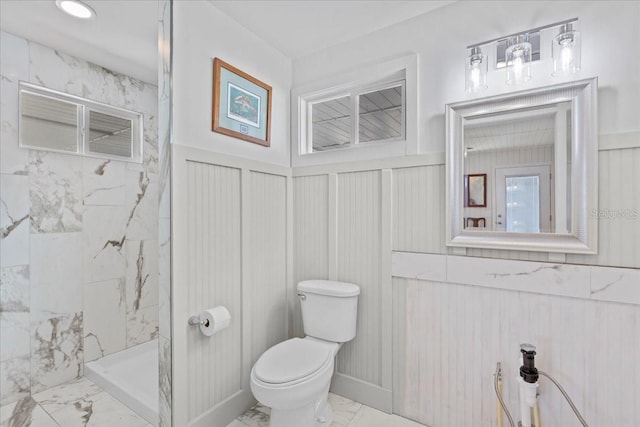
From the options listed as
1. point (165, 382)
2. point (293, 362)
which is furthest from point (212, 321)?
point (293, 362)

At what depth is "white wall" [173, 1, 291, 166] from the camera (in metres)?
1.54

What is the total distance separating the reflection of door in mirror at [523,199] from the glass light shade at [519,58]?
0.44m

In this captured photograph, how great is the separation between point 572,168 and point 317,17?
5.19 ft

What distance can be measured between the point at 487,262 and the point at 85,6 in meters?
2.55

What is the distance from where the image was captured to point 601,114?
4.38 ft

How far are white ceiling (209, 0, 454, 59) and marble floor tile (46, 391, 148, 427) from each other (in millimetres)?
2443

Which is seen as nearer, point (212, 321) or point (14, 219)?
point (212, 321)

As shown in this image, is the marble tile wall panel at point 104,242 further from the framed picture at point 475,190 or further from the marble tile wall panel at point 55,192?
the framed picture at point 475,190

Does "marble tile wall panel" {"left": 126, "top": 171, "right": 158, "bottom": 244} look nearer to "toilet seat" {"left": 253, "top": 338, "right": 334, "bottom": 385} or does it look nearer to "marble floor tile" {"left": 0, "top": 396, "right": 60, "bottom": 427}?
"marble floor tile" {"left": 0, "top": 396, "right": 60, "bottom": 427}

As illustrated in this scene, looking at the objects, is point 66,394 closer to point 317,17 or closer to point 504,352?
point 504,352

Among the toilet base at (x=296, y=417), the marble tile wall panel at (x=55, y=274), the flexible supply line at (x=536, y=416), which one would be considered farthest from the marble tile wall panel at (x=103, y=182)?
the flexible supply line at (x=536, y=416)

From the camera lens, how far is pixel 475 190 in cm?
162

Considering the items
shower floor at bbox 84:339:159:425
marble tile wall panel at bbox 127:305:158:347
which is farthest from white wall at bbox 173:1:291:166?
marble tile wall panel at bbox 127:305:158:347

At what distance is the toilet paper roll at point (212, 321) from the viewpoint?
61.7 inches
